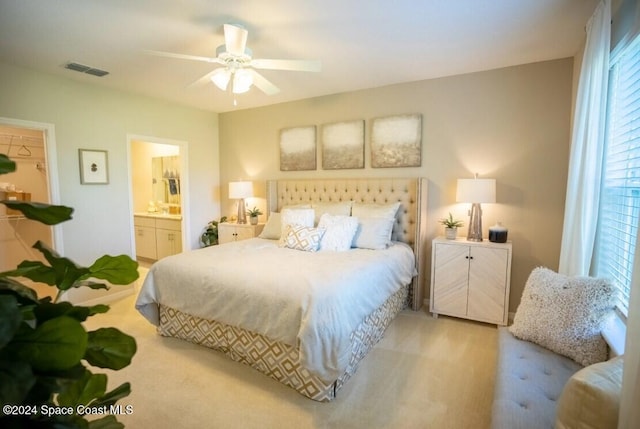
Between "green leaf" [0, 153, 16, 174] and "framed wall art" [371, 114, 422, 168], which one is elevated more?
"framed wall art" [371, 114, 422, 168]

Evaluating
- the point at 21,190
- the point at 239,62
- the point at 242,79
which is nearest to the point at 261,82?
the point at 242,79

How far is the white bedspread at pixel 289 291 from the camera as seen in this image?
1919 millimetres

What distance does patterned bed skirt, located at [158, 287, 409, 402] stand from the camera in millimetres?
2059

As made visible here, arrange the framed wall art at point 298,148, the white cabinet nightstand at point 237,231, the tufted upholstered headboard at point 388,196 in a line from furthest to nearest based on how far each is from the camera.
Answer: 1. the white cabinet nightstand at point 237,231
2. the framed wall art at point 298,148
3. the tufted upholstered headboard at point 388,196

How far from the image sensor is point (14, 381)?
1.66ft

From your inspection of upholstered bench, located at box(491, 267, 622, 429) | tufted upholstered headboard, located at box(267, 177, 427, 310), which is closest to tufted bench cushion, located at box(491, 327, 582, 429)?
upholstered bench, located at box(491, 267, 622, 429)

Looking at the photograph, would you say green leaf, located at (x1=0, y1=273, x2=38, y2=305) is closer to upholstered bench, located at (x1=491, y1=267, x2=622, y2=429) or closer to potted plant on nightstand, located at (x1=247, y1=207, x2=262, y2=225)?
upholstered bench, located at (x1=491, y1=267, x2=622, y2=429)

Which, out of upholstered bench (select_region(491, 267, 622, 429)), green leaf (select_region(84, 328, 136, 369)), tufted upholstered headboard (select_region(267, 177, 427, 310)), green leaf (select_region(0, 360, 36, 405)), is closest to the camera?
green leaf (select_region(0, 360, 36, 405))

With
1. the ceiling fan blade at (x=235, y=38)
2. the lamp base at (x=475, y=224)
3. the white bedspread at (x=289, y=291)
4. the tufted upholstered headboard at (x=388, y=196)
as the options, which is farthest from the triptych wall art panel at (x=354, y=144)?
the ceiling fan blade at (x=235, y=38)

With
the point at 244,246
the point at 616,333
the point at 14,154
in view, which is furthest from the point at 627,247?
the point at 14,154

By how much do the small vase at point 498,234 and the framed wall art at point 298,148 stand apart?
2.29 m

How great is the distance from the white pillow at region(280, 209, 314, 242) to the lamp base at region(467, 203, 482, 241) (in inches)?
67.0

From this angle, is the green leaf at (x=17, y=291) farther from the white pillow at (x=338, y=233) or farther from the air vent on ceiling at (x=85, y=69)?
the air vent on ceiling at (x=85, y=69)

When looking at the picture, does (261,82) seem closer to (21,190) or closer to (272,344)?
(272,344)
